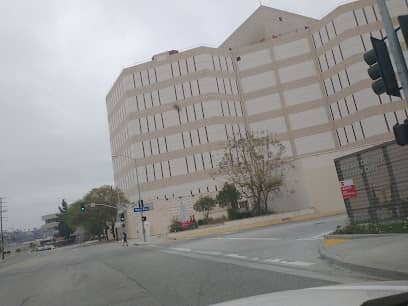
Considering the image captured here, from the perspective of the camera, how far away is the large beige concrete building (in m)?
49.6

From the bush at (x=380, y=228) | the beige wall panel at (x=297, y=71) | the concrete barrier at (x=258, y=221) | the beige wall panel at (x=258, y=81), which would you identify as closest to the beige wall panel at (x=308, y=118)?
the beige wall panel at (x=297, y=71)

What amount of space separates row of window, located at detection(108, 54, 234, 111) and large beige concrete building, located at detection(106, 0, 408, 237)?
0.15 m

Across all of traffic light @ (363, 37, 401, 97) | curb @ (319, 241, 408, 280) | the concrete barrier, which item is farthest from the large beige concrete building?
traffic light @ (363, 37, 401, 97)

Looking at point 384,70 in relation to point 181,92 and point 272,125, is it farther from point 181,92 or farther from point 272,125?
point 181,92

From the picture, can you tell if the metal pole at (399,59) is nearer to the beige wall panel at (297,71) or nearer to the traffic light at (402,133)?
the traffic light at (402,133)

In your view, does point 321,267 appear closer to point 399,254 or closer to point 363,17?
point 399,254

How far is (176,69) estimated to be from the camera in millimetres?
58406

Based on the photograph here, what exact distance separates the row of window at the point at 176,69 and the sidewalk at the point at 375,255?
4816cm

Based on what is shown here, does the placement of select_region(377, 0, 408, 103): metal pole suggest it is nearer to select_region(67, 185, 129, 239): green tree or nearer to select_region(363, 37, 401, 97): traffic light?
select_region(363, 37, 401, 97): traffic light

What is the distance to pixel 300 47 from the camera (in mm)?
56406

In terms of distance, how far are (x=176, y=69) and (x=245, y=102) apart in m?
11.1

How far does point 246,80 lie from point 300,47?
875 cm

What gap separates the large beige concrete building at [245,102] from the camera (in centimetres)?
4956

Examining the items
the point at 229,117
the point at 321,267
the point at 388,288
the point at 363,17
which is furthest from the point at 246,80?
the point at 388,288
